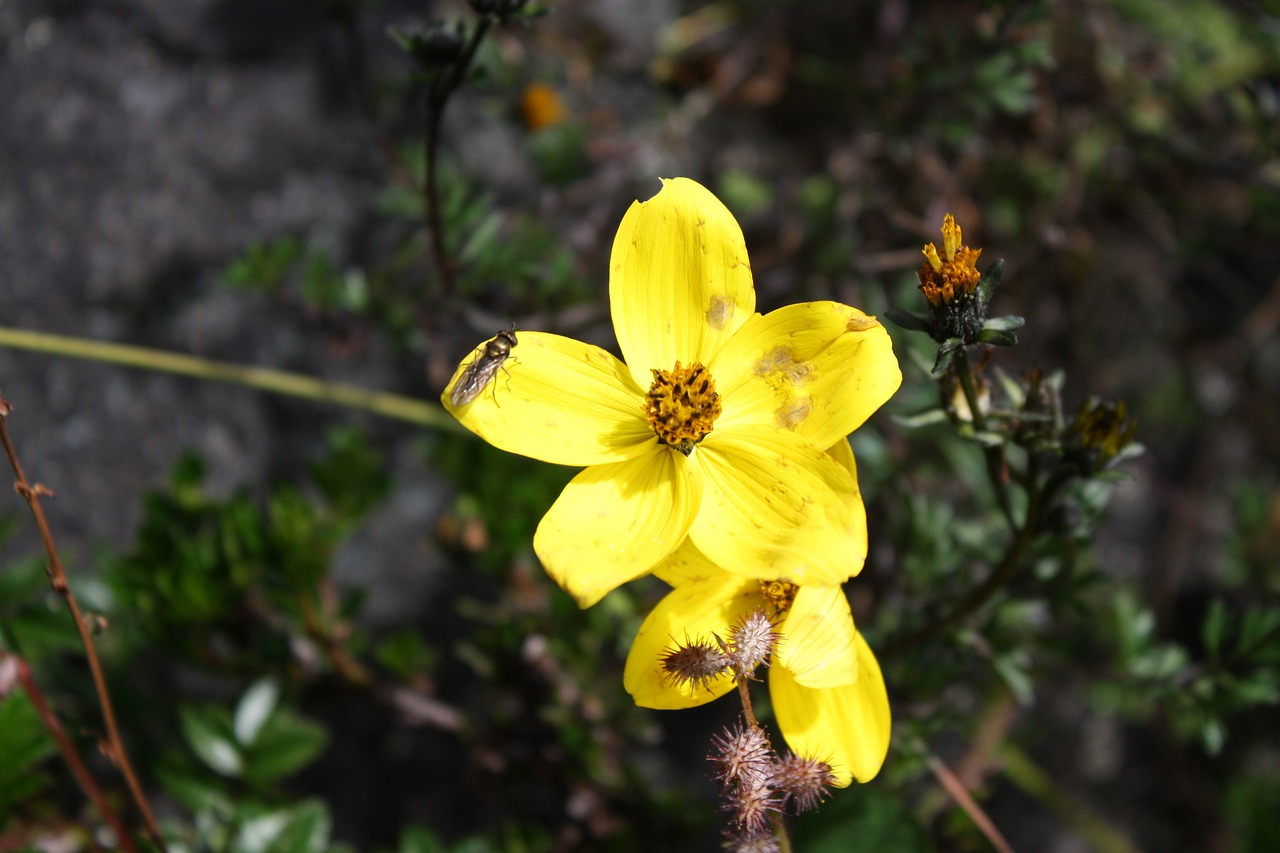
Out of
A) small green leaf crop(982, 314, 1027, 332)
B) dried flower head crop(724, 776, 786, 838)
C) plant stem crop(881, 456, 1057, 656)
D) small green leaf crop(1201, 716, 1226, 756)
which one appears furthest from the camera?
small green leaf crop(1201, 716, 1226, 756)

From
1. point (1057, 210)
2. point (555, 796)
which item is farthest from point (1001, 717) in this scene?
point (1057, 210)

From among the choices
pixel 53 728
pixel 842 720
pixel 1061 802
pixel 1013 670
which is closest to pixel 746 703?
pixel 842 720

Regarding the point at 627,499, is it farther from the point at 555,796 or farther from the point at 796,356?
the point at 555,796

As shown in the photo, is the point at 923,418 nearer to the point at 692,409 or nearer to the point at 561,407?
the point at 692,409

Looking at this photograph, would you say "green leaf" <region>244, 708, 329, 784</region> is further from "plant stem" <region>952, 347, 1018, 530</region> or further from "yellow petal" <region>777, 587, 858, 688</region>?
"plant stem" <region>952, 347, 1018, 530</region>

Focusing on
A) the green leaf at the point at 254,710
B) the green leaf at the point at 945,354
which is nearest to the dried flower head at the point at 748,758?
the green leaf at the point at 945,354

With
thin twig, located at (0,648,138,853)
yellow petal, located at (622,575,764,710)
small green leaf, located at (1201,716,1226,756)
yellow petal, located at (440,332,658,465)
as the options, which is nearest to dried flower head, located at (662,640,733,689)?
yellow petal, located at (622,575,764,710)
